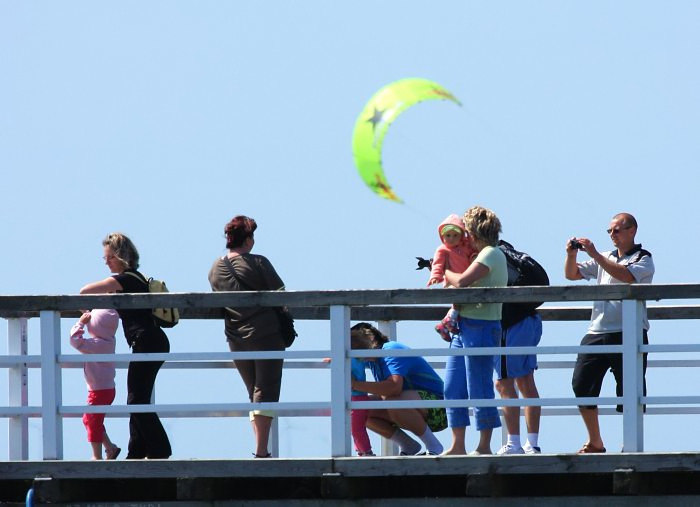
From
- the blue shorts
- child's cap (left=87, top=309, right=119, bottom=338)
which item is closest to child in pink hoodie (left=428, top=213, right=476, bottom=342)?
the blue shorts

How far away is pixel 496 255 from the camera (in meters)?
10.1

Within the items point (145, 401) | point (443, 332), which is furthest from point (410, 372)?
point (145, 401)

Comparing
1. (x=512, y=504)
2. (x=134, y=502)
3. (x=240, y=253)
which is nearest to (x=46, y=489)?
(x=134, y=502)

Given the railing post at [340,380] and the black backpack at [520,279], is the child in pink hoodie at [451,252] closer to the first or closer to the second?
the black backpack at [520,279]

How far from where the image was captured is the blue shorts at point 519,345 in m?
10.5

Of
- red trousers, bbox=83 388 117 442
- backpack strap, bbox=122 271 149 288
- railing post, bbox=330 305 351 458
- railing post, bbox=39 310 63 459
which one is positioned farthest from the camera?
red trousers, bbox=83 388 117 442

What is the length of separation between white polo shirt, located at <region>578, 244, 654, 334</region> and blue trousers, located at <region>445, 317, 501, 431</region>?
847 mm

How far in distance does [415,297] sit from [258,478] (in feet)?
5.05

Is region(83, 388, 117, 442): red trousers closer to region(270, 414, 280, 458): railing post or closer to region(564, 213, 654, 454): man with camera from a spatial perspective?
region(270, 414, 280, 458): railing post

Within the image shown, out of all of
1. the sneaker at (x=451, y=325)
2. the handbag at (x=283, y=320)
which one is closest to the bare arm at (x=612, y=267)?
the sneaker at (x=451, y=325)

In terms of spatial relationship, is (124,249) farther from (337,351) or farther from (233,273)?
(337,351)

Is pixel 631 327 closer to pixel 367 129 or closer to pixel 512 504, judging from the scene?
pixel 512 504

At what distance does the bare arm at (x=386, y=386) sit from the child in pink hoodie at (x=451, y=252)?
640 mm

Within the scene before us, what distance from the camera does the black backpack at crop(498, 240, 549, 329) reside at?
34.8ft
